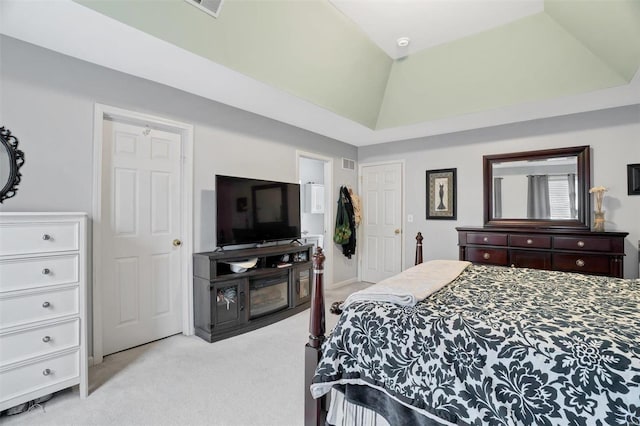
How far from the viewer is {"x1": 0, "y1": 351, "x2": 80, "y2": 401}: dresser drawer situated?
69.2 inches

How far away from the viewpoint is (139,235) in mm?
2775

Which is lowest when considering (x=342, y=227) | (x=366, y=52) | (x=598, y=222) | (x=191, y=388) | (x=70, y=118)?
(x=191, y=388)

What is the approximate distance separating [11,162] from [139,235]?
101 centimetres

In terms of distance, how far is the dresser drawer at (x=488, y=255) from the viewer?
3543 mm

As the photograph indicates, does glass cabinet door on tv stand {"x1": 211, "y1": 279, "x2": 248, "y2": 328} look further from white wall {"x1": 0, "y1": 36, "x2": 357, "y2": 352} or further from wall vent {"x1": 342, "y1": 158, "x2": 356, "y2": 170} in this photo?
wall vent {"x1": 342, "y1": 158, "x2": 356, "y2": 170}

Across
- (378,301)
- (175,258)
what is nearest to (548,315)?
(378,301)

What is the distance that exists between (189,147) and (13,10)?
4.70 ft

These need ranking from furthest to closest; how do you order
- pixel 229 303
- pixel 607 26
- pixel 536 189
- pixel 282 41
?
pixel 536 189
pixel 229 303
pixel 282 41
pixel 607 26

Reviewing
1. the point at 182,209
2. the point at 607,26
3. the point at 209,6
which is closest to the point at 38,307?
the point at 182,209

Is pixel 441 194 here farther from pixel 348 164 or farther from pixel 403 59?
pixel 403 59

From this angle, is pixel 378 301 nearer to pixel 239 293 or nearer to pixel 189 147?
pixel 239 293

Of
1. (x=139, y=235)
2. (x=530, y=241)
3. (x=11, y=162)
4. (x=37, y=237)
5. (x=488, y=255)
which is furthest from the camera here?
Answer: (x=488, y=255)

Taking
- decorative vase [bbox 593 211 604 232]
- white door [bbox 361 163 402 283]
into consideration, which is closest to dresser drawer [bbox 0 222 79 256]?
white door [bbox 361 163 402 283]

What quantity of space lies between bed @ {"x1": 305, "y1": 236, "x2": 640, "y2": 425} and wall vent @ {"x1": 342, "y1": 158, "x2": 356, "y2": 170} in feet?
11.5
